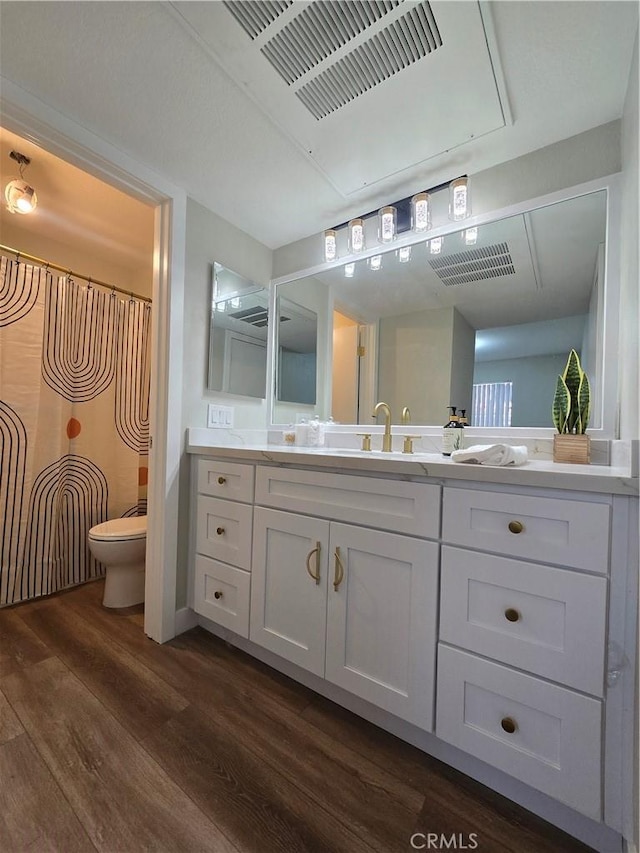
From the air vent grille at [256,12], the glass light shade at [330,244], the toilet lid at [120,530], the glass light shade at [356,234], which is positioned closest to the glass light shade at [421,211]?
the glass light shade at [356,234]

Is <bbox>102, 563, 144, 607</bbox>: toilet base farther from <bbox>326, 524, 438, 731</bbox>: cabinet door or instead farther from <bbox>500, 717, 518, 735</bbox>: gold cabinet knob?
<bbox>500, 717, 518, 735</bbox>: gold cabinet knob

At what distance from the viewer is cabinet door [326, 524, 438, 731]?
3.30 ft

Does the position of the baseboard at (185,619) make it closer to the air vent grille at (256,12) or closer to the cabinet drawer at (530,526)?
the cabinet drawer at (530,526)

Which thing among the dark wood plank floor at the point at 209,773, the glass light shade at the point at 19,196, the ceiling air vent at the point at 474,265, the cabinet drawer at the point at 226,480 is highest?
the glass light shade at the point at 19,196

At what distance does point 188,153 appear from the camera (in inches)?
57.4

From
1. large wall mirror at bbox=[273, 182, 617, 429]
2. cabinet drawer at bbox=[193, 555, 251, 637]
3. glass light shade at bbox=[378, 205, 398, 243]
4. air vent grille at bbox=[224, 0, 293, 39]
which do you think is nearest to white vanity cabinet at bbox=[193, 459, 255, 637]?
cabinet drawer at bbox=[193, 555, 251, 637]

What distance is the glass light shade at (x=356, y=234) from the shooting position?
178 cm

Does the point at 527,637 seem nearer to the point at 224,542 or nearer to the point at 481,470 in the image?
the point at 481,470

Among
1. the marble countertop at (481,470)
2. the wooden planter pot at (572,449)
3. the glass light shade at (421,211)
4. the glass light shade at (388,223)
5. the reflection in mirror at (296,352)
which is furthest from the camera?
the reflection in mirror at (296,352)

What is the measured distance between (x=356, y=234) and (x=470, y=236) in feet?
1.83

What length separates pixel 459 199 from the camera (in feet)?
4.89

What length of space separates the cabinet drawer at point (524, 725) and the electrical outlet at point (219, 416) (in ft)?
4.62

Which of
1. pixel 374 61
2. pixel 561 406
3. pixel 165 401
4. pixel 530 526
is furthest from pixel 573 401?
pixel 165 401

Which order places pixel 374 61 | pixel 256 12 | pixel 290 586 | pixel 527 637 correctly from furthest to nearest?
pixel 290 586 → pixel 374 61 → pixel 256 12 → pixel 527 637
